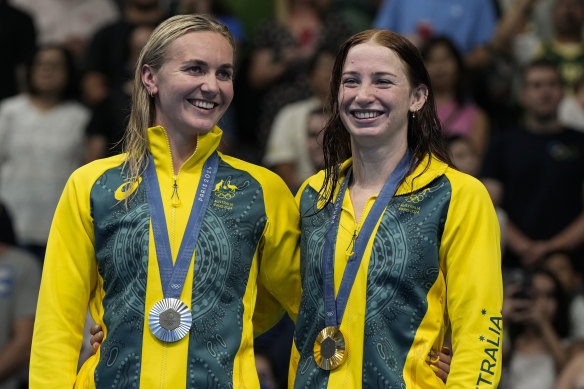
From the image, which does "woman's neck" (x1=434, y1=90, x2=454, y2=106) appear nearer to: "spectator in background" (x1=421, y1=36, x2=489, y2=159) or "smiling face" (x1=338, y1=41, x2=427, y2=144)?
"spectator in background" (x1=421, y1=36, x2=489, y2=159)

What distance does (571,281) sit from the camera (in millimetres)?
8375

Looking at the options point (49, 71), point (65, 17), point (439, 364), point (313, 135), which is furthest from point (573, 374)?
point (65, 17)

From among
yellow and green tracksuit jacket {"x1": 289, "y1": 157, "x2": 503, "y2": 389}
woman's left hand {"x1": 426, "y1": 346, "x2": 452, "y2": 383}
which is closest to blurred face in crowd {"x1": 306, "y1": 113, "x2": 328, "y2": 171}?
yellow and green tracksuit jacket {"x1": 289, "y1": 157, "x2": 503, "y2": 389}

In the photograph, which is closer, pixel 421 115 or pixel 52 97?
pixel 421 115

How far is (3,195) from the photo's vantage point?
929 cm

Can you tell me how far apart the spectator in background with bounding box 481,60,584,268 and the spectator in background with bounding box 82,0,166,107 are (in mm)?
2858

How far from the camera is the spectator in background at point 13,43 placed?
10.1 metres

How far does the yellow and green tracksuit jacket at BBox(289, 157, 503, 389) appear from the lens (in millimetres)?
4410

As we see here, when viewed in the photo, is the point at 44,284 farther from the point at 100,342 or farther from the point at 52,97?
the point at 52,97

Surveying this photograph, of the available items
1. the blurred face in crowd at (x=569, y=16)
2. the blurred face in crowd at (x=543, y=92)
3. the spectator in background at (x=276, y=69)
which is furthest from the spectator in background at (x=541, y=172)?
the spectator in background at (x=276, y=69)

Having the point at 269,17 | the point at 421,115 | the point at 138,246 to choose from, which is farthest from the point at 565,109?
the point at 138,246

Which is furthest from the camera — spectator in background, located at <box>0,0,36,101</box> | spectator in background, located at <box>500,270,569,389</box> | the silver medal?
spectator in background, located at <box>0,0,36,101</box>

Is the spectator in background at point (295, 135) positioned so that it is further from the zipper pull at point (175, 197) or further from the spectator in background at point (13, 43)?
the zipper pull at point (175, 197)

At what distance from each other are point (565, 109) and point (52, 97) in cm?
377
